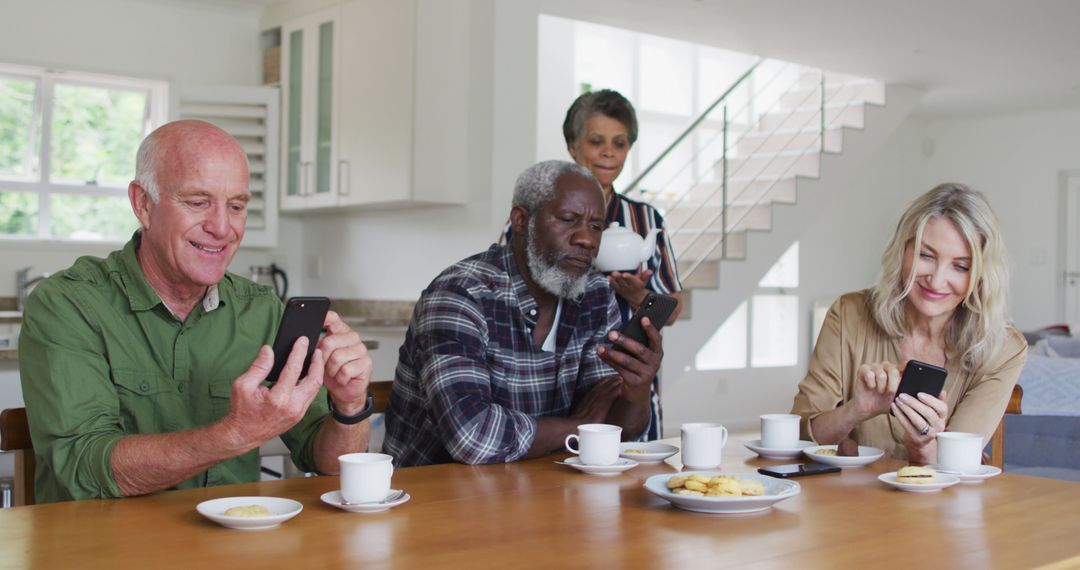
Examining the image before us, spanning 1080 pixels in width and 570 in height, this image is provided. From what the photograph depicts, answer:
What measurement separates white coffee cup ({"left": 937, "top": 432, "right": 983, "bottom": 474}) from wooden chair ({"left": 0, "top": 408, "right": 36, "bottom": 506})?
1.46m

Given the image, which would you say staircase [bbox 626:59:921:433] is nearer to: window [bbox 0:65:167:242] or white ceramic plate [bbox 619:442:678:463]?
window [bbox 0:65:167:242]

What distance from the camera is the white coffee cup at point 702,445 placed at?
1753 millimetres

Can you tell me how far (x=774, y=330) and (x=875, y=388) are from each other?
23.4 feet

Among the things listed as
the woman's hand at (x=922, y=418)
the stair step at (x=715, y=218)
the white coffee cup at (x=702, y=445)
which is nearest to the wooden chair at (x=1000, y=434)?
the woman's hand at (x=922, y=418)

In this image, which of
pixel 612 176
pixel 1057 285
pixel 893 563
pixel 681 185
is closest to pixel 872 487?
pixel 893 563

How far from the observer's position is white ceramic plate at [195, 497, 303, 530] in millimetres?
1281

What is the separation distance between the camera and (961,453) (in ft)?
5.70

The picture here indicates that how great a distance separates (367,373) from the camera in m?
1.61

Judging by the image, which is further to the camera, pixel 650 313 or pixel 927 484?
pixel 650 313

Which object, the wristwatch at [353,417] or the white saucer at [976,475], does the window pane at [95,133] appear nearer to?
the wristwatch at [353,417]

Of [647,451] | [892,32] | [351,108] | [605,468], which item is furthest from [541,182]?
[892,32]

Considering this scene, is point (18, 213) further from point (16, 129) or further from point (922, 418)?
point (922, 418)

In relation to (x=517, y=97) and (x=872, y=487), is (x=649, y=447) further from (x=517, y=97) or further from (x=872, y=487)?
(x=517, y=97)

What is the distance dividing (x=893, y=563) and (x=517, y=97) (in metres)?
4.01
